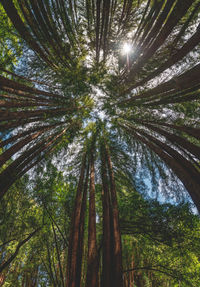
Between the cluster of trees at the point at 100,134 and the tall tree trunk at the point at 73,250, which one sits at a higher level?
the cluster of trees at the point at 100,134

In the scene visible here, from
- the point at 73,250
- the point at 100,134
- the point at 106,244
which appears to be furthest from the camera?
the point at 100,134

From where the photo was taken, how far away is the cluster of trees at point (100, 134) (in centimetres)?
296

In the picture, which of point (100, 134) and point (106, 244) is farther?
point (100, 134)

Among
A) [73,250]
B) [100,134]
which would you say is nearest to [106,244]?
[73,250]

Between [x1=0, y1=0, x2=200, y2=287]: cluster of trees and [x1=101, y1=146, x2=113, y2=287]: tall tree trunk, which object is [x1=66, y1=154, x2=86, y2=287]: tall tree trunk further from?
[x1=101, y1=146, x2=113, y2=287]: tall tree trunk

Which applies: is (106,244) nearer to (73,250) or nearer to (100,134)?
(73,250)

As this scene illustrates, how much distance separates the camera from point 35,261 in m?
5.02

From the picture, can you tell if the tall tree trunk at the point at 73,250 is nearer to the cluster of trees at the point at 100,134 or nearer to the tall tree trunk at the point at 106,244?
the cluster of trees at the point at 100,134

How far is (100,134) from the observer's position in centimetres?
562

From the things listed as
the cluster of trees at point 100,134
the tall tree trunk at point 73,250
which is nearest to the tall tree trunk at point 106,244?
the cluster of trees at point 100,134

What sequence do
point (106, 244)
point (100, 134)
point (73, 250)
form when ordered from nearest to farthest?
1. point (73, 250)
2. point (106, 244)
3. point (100, 134)

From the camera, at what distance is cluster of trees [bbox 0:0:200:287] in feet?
9.71

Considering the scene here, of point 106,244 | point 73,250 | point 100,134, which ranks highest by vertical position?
point 100,134

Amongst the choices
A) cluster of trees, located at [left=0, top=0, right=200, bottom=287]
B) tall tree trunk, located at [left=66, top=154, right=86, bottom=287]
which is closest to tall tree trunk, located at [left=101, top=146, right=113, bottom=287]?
cluster of trees, located at [left=0, top=0, right=200, bottom=287]
